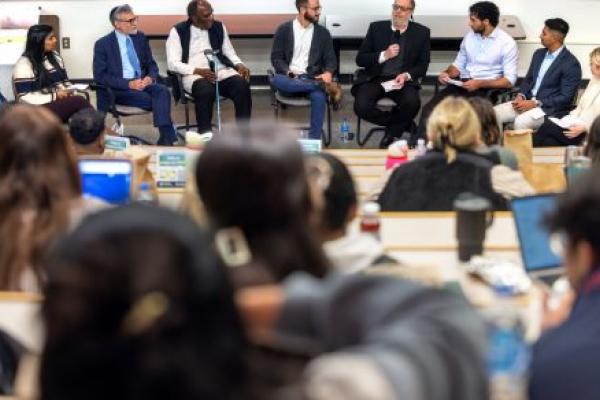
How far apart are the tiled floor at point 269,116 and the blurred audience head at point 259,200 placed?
512 centimetres

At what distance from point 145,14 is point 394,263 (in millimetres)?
6155

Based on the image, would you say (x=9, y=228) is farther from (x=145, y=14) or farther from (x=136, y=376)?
(x=145, y=14)

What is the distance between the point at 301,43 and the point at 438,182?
3377 mm

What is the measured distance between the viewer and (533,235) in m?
2.32

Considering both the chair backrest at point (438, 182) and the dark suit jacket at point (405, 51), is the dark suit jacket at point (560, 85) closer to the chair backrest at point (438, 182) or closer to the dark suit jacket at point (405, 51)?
the dark suit jacket at point (405, 51)

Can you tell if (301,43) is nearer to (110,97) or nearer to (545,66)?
(110,97)

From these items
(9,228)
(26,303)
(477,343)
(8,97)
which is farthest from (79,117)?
(8,97)

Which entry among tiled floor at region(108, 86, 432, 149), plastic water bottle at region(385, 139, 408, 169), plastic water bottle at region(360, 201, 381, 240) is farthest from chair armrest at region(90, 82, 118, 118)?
plastic water bottle at region(360, 201, 381, 240)

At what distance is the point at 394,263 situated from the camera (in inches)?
80.6

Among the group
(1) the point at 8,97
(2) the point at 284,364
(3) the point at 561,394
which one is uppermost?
(2) the point at 284,364

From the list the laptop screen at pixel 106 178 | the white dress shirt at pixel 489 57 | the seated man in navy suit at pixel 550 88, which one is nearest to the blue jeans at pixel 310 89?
the white dress shirt at pixel 489 57

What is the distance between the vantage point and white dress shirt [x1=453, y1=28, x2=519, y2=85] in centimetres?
616

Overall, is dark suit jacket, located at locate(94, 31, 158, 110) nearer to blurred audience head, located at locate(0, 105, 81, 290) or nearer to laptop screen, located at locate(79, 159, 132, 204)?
laptop screen, located at locate(79, 159, 132, 204)

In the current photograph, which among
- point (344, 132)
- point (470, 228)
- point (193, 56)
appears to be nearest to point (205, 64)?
point (193, 56)
